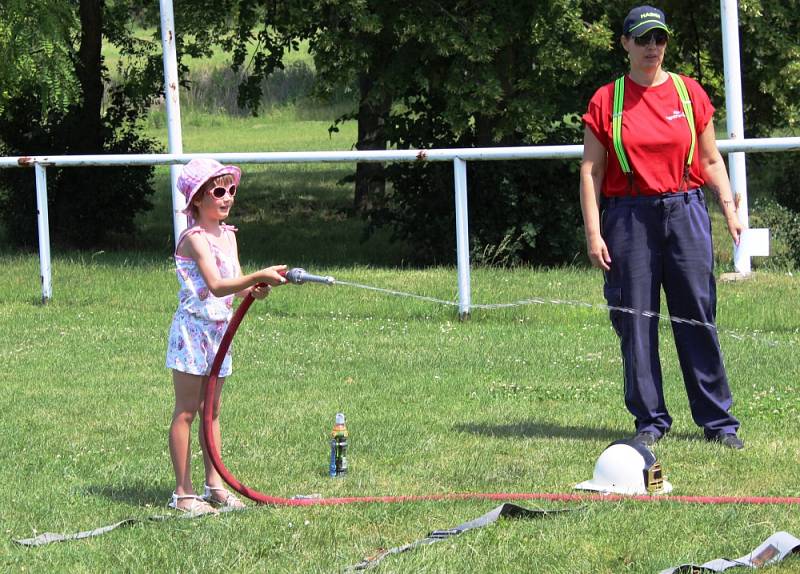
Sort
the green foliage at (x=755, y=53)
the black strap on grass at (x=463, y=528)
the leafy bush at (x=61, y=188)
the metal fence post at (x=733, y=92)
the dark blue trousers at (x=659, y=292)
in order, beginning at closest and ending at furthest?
the black strap on grass at (x=463, y=528) < the dark blue trousers at (x=659, y=292) < the metal fence post at (x=733, y=92) < the green foliage at (x=755, y=53) < the leafy bush at (x=61, y=188)

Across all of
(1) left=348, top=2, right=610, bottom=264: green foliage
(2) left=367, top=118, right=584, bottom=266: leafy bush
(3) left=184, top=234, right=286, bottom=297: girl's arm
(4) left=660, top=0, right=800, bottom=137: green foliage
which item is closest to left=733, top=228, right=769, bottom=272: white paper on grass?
(1) left=348, top=2, right=610, bottom=264: green foliage

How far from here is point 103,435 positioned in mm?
7164

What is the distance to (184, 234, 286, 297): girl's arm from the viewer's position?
5219mm

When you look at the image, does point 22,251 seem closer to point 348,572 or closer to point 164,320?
point 164,320

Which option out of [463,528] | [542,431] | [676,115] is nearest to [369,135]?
[542,431]

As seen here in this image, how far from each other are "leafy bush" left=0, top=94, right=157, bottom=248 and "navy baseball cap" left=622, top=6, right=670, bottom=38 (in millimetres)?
13747

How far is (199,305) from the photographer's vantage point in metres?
5.61

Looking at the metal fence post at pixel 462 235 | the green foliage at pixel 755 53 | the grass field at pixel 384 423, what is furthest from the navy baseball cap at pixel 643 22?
the green foliage at pixel 755 53

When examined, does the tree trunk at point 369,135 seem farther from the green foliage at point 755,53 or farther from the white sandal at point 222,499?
the white sandal at point 222,499

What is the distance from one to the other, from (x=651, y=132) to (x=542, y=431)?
1738mm

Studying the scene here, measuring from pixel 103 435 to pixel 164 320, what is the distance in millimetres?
4021

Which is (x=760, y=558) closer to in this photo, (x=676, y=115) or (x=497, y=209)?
(x=676, y=115)

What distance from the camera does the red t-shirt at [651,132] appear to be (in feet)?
20.6

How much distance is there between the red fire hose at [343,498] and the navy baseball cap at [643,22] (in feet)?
7.17
